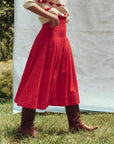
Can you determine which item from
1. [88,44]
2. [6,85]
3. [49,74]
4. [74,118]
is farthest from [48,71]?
[6,85]

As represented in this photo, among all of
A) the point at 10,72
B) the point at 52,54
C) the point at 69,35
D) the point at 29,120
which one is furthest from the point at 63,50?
the point at 10,72

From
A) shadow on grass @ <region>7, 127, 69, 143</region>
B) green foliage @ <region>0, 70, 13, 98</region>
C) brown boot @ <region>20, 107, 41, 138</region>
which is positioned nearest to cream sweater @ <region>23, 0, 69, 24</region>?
brown boot @ <region>20, 107, 41, 138</region>

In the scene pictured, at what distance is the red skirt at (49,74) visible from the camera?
189cm

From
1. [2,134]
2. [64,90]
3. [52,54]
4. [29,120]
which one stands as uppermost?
[52,54]

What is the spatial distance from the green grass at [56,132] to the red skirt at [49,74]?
25 cm

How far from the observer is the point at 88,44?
3023 millimetres

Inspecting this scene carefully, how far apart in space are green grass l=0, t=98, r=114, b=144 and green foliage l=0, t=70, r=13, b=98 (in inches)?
54.3

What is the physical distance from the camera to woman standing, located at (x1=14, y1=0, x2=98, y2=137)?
1877 mm

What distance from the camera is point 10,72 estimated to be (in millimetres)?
4227

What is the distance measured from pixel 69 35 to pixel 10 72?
5.25 feet

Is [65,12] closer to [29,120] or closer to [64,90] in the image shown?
[64,90]

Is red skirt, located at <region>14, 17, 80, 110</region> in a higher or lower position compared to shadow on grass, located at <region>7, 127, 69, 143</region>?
higher

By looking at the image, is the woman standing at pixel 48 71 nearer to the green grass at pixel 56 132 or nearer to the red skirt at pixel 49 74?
the red skirt at pixel 49 74

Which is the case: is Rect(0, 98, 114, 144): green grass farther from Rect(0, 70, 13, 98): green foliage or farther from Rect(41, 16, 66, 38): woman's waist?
Rect(0, 70, 13, 98): green foliage
